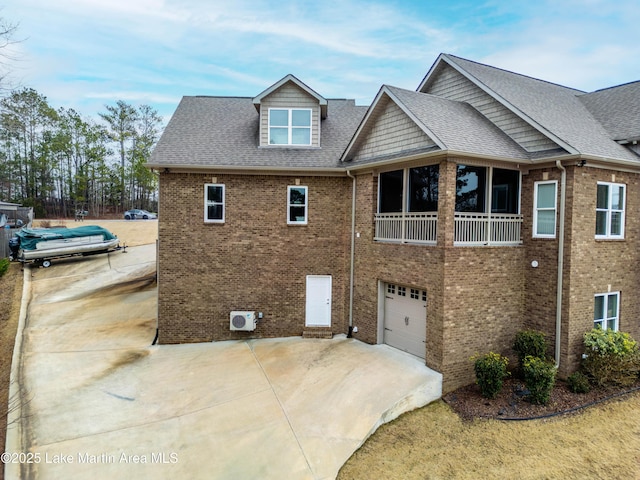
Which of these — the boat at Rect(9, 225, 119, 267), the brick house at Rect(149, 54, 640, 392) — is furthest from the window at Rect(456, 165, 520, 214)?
the boat at Rect(9, 225, 119, 267)

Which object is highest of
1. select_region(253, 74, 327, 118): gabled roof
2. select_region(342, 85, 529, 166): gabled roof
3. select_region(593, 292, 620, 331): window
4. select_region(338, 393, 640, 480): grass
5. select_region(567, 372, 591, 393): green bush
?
select_region(253, 74, 327, 118): gabled roof

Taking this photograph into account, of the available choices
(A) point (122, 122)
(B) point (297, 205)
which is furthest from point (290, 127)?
(A) point (122, 122)

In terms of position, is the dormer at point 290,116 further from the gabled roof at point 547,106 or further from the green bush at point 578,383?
the green bush at point 578,383

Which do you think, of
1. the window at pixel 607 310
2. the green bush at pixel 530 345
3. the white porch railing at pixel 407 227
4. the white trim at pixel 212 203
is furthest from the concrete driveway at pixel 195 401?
the window at pixel 607 310

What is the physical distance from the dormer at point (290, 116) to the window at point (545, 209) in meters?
7.26

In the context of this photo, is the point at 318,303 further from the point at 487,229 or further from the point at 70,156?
the point at 70,156

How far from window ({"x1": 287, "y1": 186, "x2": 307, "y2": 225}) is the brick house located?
0.05m

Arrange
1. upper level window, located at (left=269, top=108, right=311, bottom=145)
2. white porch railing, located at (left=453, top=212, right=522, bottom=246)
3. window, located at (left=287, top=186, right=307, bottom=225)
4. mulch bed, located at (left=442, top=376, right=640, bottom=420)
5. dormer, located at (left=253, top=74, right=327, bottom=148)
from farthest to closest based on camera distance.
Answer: upper level window, located at (left=269, top=108, right=311, bottom=145) < dormer, located at (left=253, top=74, right=327, bottom=148) < window, located at (left=287, top=186, right=307, bottom=225) < white porch railing, located at (left=453, top=212, right=522, bottom=246) < mulch bed, located at (left=442, top=376, right=640, bottom=420)

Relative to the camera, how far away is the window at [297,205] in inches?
490

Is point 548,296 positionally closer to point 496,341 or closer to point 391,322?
point 496,341

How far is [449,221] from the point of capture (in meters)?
9.23

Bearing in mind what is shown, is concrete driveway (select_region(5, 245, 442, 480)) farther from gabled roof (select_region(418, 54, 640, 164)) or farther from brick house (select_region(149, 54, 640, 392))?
gabled roof (select_region(418, 54, 640, 164))

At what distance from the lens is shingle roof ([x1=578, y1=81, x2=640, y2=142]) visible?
436 inches

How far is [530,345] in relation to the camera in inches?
365
